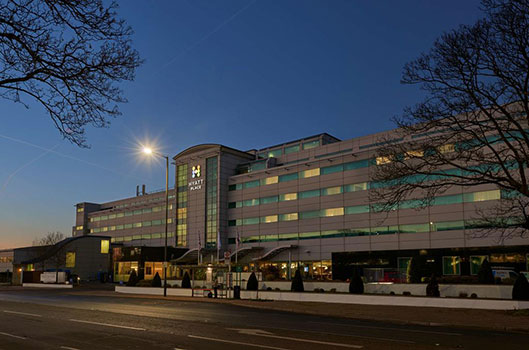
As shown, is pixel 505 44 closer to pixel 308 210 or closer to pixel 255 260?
pixel 308 210

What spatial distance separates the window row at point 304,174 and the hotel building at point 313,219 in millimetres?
148

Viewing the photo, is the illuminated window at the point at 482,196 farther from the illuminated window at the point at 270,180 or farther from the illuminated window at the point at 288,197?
the illuminated window at the point at 270,180

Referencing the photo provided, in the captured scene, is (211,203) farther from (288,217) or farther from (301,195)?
(301,195)

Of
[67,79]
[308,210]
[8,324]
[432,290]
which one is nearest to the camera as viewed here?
[67,79]

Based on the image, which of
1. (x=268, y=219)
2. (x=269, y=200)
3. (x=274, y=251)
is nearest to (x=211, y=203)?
(x=269, y=200)

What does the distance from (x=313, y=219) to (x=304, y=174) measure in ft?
22.1

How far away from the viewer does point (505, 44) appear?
19.9 meters

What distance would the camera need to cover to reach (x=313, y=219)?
212 ft

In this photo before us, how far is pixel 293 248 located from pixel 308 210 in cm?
597

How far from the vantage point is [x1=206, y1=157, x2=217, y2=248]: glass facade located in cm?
7656

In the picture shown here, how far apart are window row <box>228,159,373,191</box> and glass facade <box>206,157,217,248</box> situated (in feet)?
10.0

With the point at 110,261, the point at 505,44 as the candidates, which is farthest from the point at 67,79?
the point at 110,261

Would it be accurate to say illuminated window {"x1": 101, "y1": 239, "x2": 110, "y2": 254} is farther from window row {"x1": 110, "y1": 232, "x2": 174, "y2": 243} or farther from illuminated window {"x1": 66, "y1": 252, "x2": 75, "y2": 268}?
window row {"x1": 110, "y1": 232, "x2": 174, "y2": 243}

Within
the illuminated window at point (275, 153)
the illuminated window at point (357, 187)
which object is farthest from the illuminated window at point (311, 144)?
the illuminated window at point (357, 187)
